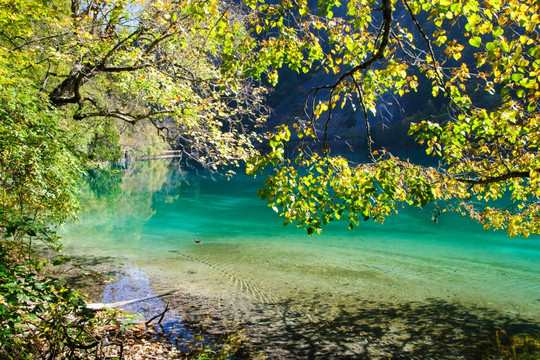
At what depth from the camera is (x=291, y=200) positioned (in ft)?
13.2

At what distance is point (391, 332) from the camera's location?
7105 millimetres

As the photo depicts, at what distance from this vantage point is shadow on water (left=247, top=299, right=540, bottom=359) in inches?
249

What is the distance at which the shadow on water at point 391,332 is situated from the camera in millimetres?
6320

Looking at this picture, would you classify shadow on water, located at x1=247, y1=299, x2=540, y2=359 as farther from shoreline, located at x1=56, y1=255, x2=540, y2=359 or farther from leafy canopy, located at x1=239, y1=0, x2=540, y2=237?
leafy canopy, located at x1=239, y1=0, x2=540, y2=237

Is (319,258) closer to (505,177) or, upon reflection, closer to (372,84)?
(505,177)

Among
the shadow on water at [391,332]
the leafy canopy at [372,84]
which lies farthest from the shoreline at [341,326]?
the leafy canopy at [372,84]

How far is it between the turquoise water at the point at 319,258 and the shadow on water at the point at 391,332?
A: 0.89ft

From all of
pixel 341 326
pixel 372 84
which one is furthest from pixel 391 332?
pixel 372 84

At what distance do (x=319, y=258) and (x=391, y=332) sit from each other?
610 cm

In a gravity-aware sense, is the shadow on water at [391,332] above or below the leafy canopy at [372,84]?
below

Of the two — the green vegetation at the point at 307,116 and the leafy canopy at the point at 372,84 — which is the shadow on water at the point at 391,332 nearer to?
the green vegetation at the point at 307,116

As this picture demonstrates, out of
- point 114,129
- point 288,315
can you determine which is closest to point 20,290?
point 288,315

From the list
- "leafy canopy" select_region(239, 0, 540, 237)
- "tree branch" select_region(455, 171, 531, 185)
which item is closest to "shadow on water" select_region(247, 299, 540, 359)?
"leafy canopy" select_region(239, 0, 540, 237)

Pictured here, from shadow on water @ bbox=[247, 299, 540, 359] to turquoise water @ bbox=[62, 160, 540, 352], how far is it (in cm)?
27
